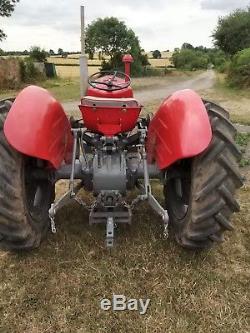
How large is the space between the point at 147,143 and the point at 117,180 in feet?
1.93

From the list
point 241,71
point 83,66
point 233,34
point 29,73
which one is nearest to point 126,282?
point 83,66

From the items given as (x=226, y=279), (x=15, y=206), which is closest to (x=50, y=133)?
(x=15, y=206)

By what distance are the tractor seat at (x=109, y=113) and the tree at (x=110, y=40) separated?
17.3 metres

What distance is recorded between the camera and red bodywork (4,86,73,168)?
8.98 feet

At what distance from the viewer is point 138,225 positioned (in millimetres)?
3637

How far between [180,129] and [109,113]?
0.58 metres

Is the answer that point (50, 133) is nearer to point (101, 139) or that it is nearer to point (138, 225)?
point (101, 139)

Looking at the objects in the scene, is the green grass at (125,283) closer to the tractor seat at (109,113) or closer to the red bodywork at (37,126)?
the red bodywork at (37,126)

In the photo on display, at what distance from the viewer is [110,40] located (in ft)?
69.3

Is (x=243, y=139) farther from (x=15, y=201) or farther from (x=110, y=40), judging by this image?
(x=110, y=40)

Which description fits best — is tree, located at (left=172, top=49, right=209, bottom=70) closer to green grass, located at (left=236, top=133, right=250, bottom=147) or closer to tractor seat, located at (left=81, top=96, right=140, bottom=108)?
green grass, located at (left=236, top=133, right=250, bottom=147)

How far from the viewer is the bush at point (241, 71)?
15211mm

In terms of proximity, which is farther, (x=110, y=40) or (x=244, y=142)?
(x=110, y=40)

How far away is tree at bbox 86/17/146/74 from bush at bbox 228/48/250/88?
5878mm
